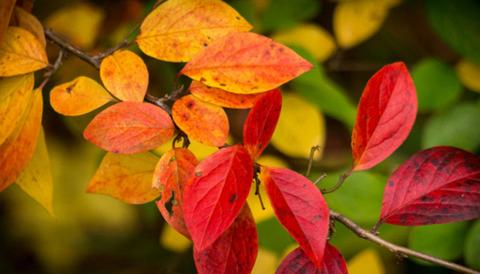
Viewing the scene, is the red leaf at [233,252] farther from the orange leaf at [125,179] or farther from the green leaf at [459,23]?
the green leaf at [459,23]

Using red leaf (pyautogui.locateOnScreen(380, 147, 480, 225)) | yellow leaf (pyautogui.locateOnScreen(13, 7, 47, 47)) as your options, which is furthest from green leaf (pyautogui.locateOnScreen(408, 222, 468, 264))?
yellow leaf (pyautogui.locateOnScreen(13, 7, 47, 47))

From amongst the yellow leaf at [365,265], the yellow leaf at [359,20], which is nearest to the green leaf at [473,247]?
the yellow leaf at [365,265]

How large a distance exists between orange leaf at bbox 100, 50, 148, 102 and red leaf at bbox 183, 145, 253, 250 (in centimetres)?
11

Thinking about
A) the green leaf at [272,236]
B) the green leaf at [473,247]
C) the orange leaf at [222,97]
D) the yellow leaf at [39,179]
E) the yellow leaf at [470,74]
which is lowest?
the green leaf at [272,236]

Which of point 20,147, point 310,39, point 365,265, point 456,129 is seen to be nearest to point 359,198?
point 365,265

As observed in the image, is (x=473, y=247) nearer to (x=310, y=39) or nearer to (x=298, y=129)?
(x=298, y=129)

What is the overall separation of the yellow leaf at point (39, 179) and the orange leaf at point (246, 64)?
8.8 inches

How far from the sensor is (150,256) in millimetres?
1442

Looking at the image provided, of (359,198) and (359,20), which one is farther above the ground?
(359,20)

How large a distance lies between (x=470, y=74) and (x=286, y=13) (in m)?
0.36

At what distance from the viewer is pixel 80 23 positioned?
3.41 ft

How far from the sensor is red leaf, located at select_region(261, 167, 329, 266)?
49cm

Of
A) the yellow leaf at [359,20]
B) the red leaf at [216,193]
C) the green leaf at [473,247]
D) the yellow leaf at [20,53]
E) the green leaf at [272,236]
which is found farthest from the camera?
the yellow leaf at [359,20]

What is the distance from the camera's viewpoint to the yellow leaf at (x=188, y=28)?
0.59m
